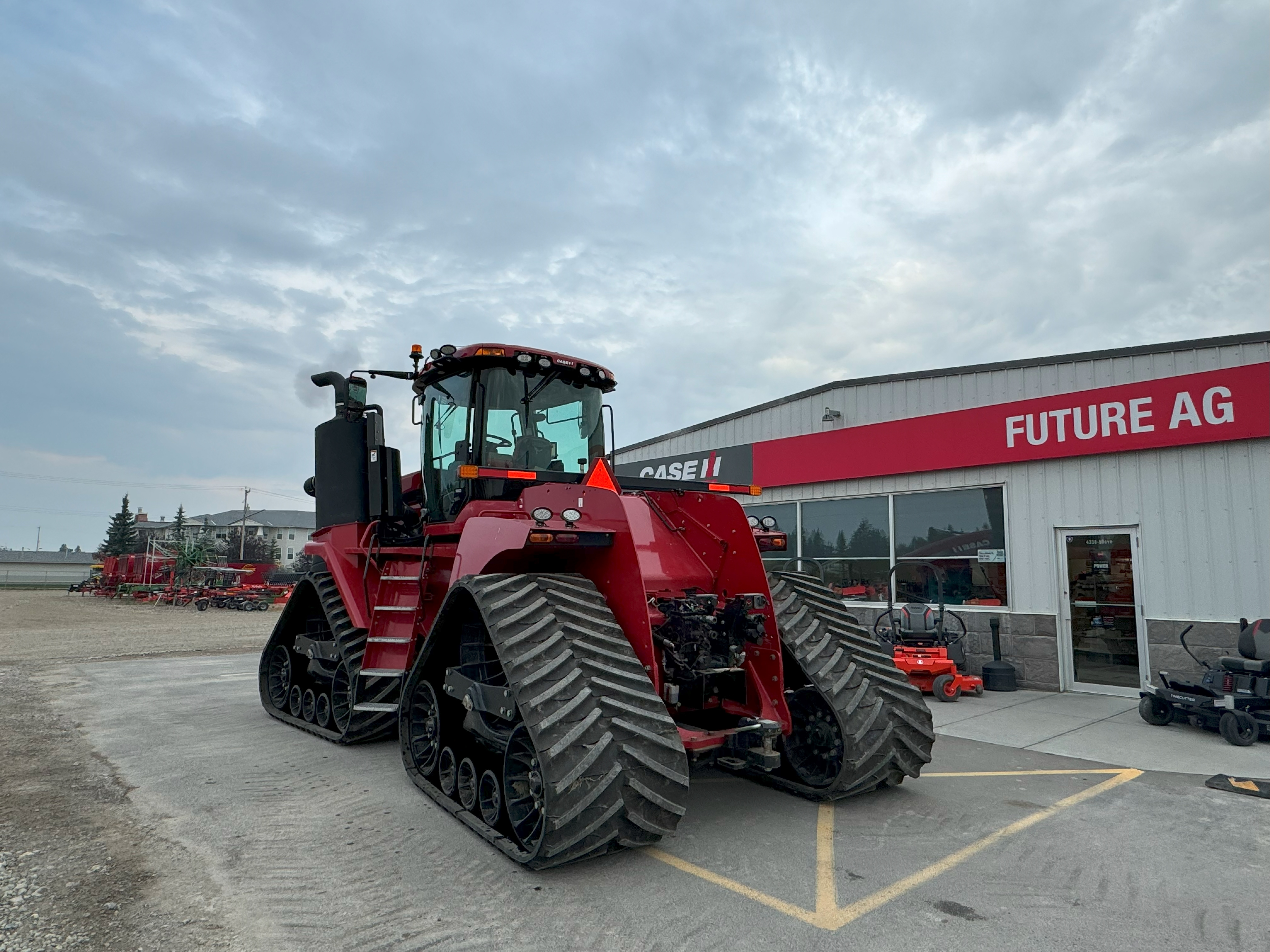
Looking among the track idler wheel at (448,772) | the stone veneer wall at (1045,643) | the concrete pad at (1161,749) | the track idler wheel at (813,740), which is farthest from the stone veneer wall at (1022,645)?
the track idler wheel at (448,772)

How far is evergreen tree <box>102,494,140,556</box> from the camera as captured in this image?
2960 inches

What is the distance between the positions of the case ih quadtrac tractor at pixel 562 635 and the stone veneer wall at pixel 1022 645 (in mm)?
5157

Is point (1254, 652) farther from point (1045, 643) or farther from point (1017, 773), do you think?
point (1017, 773)

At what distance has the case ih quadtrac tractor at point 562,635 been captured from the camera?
3.87 metres

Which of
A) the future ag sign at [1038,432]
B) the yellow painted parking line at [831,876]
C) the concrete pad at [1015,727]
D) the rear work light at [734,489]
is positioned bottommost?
the concrete pad at [1015,727]

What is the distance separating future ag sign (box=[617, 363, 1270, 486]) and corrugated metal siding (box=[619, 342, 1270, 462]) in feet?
0.74

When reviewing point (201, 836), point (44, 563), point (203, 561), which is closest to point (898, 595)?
point (201, 836)

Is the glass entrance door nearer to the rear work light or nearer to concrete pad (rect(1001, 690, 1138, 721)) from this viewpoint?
concrete pad (rect(1001, 690, 1138, 721))

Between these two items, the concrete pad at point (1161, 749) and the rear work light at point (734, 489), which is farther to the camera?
the concrete pad at point (1161, 749)

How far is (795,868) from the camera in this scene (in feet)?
13.1

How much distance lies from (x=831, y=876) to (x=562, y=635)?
1852 mm

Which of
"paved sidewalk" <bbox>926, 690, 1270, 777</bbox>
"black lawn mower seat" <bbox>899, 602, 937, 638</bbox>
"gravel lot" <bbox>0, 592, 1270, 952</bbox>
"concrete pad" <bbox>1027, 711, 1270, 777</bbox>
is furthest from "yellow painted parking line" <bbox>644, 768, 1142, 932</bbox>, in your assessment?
"black lawn mower seat" <bbox>899, 602, 937, 638</bbox>

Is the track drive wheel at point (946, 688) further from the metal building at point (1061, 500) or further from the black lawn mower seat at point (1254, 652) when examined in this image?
the black lawn mower seat at point (1254, 652)

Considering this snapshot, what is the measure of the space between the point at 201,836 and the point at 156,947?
145 cm
